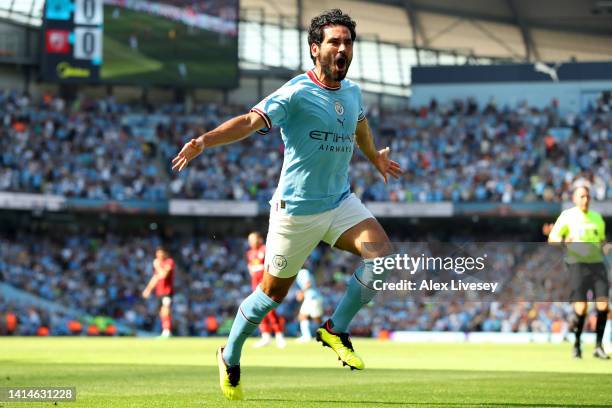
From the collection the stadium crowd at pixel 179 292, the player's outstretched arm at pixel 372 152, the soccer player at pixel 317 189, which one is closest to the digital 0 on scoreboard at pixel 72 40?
the stadium crowd at pixel 179 292

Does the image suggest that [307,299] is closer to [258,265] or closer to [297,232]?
[258,265]

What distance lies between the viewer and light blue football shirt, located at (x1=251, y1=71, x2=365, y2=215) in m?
9.02

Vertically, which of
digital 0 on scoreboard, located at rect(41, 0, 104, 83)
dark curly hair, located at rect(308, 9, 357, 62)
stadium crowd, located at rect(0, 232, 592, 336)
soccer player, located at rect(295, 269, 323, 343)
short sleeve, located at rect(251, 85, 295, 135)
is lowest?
stadium crowd, located at rect(0, 232, 592, 336)

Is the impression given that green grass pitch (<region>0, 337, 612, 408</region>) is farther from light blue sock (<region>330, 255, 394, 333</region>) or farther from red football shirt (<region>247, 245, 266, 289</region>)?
red football shirt (<region>247, 245, 266, 289</region>)

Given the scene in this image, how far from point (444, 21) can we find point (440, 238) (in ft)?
38.9

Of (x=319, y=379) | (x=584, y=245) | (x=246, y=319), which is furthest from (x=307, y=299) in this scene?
(x=246, y=319)

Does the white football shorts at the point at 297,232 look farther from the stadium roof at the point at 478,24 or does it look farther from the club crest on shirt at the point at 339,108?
the stadium roof at the point at 478,24

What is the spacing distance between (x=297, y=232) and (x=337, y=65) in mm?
1367

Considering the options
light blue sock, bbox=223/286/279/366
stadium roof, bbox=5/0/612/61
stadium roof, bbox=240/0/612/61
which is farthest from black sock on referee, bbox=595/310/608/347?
stadium roof, bbox=240/0/612/61

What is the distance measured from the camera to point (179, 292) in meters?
44.8

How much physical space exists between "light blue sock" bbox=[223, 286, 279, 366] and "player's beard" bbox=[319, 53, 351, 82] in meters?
1.83

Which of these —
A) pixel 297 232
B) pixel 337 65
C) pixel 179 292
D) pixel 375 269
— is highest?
pixel 337 65

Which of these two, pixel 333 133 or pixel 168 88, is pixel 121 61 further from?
pixel 333 133

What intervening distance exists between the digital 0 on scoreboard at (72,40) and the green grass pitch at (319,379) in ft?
87.4
